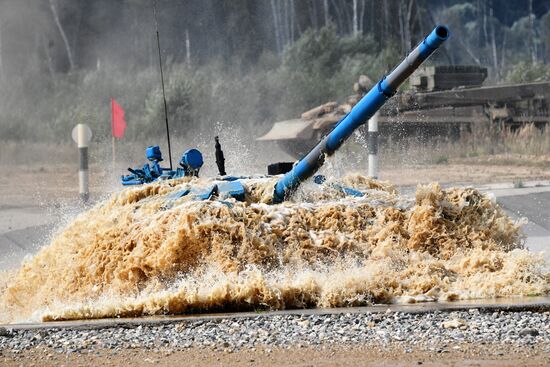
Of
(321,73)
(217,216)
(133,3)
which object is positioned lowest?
(217,216)

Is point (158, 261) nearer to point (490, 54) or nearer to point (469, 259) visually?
point (469, 259)

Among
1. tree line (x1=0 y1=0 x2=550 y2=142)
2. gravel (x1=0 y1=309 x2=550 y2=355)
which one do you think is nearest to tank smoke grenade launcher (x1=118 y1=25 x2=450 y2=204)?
gravel (x1=0 y1=309 x2=550 y2=355)

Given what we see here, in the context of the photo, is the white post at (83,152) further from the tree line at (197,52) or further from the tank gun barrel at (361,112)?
the tree line at (197,52)

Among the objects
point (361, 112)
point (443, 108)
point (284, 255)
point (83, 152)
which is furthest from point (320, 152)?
point (443, 108)

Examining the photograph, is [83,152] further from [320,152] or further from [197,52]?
[197,52]

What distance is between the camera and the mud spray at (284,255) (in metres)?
7.59

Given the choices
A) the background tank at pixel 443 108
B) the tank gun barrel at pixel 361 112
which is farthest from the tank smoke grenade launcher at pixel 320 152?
the background tank at pixel 443 108

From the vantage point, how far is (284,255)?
796 centimetres

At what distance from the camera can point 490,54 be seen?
49656 millimetres

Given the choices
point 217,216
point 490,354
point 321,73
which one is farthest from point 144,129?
point 490,354

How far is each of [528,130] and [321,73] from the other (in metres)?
8.82

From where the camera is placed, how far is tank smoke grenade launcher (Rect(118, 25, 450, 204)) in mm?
7828

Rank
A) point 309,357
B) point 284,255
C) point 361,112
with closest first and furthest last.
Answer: point 309,357 → point 284,255 → point 361,112

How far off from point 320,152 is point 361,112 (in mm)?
470
